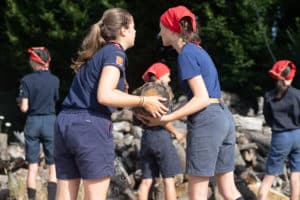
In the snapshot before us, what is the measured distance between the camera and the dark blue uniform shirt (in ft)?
23.6

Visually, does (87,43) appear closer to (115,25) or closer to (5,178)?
(115,25)

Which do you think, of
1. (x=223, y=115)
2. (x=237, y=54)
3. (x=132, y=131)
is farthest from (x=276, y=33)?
(x=223, y=115)

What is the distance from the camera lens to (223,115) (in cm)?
479

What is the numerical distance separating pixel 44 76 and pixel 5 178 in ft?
4.68

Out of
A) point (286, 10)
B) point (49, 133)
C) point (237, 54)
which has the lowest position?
point (49, 133)

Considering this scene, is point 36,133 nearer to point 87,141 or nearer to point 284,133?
point 284,133

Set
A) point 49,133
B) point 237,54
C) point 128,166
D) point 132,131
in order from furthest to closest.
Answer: point 237,54, point 132,131, point 128,166, point 49,133

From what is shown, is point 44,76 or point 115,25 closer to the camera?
point 115,25

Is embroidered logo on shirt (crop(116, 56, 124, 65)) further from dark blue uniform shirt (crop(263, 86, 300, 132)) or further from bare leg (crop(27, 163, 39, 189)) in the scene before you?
dark blue uniform shirt (crop(263, 86, 300, 132))

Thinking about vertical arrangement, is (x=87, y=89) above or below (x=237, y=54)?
below

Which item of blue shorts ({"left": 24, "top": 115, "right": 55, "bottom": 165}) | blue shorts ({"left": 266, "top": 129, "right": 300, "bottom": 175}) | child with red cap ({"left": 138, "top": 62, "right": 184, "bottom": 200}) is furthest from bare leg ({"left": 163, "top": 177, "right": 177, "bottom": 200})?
blue shorts ({"left": 24, "top": 115, "right": 55, "bottom": 165})

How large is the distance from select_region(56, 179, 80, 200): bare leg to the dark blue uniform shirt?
341cm

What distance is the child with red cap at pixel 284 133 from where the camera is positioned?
7160mm

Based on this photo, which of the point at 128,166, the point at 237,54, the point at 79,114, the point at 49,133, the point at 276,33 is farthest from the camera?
the point at 276,33
